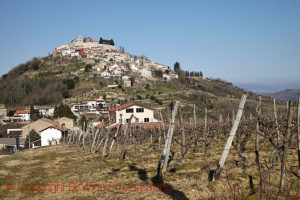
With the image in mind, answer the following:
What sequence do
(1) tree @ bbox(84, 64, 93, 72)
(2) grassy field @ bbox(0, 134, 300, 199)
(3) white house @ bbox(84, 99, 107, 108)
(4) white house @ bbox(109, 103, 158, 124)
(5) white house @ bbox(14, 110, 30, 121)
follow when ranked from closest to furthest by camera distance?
(2) grassy field @ bbox(0, 134, 300, 199), (4) white house @ bbox(109, 103, 158, 124), (5) white house @ bbox(14, 110, 30, 121), (3) white house @ bbox(84, 99, 107, 108), (1) tree @ bbox(84, 64, 93, 72)

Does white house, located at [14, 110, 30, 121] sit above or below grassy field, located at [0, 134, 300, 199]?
above

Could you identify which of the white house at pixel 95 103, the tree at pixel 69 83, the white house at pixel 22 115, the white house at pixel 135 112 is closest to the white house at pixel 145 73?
the tree at pixel 69 83

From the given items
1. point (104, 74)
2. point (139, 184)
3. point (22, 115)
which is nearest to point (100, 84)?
point (104, 74)

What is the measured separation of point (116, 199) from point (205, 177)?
265 centimetres

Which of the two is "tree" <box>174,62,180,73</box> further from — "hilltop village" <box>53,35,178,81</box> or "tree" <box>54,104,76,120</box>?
"tree" <box>54,104,76,120</box>

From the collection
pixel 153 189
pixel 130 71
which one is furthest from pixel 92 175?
pixel 130 71

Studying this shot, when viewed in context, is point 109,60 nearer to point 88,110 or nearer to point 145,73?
point 145,73

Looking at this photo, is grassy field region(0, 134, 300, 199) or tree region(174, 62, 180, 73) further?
tree region(174, 62, 180, 73)

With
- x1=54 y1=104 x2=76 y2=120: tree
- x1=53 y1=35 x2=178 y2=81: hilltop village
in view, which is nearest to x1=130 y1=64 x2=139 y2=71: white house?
x1=53 y1=35 x2=178 y2=81: hilltop village

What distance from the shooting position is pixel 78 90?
99.6m

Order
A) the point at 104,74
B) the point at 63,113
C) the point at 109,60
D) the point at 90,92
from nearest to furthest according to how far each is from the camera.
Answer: the point at 63,113
the point at 90,92
the point at 104,74
the point at 109,60

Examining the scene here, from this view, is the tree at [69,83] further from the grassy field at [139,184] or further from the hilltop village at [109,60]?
the grassy field at [139,184]

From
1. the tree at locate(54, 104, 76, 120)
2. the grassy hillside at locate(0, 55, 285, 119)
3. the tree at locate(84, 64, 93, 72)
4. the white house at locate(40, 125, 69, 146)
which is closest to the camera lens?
the white house at locate(40, 125, 69, 146)

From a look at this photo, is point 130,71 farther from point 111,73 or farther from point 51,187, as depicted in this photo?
point 51,187
